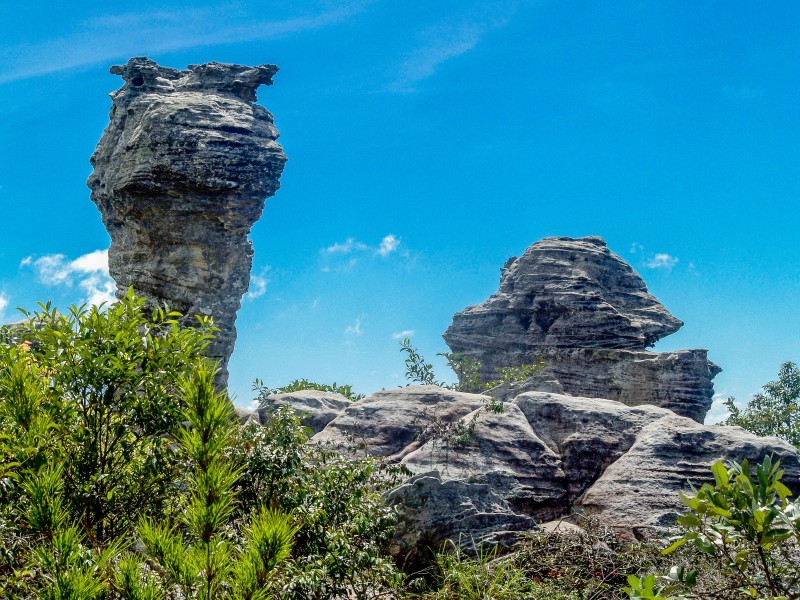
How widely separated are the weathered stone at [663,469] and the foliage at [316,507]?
5686 millimetres

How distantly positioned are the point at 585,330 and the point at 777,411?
344 inches

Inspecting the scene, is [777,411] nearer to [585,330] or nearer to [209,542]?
[585,330]

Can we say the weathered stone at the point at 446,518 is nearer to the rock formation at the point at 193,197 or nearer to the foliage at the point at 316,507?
the foliage at the point at 316,507

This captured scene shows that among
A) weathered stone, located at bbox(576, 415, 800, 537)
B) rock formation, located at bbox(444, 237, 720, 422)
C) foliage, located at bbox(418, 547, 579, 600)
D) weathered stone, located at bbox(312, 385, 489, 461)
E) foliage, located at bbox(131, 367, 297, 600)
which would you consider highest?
rock formation, located at bbox(444, 237, 720, 422)

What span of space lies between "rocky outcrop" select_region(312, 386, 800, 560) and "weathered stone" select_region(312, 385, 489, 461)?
2cm

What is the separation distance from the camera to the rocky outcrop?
12289mm

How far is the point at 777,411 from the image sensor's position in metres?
31.7

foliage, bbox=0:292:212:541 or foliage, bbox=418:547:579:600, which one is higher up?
foliage, bbox=0:292:212:541

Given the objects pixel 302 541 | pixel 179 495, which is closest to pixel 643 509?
pixel 302 541

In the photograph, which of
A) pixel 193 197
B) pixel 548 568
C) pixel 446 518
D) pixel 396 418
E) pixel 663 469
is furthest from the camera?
pixel 193 197

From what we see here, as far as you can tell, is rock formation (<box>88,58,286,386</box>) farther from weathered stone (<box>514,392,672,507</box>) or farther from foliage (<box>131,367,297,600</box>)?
foliage (<box>131,367,297,600</box>)

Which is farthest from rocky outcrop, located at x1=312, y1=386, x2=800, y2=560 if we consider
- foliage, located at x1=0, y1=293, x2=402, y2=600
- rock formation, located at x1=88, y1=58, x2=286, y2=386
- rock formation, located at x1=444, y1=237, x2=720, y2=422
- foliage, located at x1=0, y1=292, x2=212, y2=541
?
rock formation, located at x1=444, y1=237, x2=720, y2=422

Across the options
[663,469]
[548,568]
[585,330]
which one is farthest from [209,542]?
[585,330]

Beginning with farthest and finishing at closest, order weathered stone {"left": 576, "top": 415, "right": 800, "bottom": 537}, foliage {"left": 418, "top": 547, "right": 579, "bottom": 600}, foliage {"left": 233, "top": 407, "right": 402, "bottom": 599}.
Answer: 1. weathered stone {"left": 576, "top": 415, "right": 800, "bottom": 537}
2. foliage {"left": 418, "top": 547, "right": 579, "bottom": 600}
3. foliage {"left": 233, "top": 407, "right": 402, "bottom": 599}
